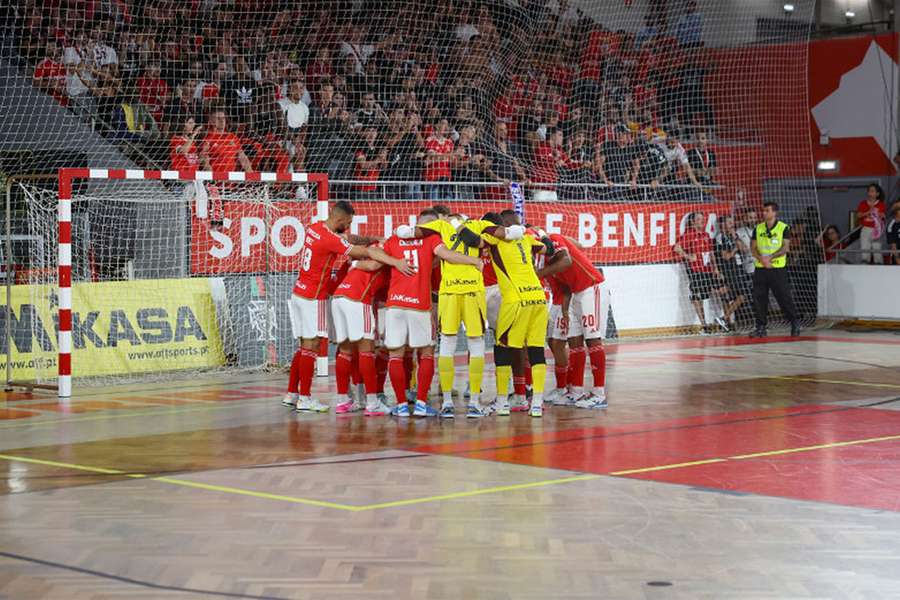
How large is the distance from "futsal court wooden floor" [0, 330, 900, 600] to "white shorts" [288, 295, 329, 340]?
0.97 metres

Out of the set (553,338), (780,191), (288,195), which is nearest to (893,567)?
(553,338)

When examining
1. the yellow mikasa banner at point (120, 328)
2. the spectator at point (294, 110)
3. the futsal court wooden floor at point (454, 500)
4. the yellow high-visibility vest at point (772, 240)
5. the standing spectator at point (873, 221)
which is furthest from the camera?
the standing spectator at point (873, 221)

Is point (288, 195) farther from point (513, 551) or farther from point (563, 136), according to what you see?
point (513, 551)

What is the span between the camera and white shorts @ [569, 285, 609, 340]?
14555 mm

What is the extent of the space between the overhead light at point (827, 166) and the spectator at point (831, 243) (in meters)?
2.30

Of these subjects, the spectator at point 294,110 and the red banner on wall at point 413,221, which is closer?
the red banner on wall at point 413,221

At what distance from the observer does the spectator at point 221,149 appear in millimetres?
20250

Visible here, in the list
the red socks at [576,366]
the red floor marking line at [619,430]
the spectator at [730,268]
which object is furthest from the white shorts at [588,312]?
the spectator at [730,268]

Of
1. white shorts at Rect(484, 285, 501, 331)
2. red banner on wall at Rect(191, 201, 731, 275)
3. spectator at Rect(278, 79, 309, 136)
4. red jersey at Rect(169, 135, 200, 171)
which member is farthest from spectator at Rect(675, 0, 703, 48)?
white shorts at Rect(484, 285, 501, 331)

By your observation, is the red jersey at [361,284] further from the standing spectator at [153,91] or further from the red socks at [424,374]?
the standing spectator at [153,91]

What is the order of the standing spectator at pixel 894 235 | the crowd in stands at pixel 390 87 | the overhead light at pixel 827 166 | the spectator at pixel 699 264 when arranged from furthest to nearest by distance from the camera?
the overhead light at pixel 827 166, the standing spectator at pixel 894 235, the spectator at pixel 699 264, the crowd in stands at pixel 390 87

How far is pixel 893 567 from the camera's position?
7.41 m

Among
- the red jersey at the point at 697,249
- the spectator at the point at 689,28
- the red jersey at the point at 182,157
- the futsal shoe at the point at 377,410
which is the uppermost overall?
the spectator at the point at 689,28

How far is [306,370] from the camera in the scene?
47.1ft
